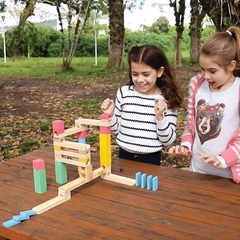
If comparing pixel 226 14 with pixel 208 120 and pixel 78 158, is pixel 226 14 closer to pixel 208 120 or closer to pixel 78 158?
pixel 208 120

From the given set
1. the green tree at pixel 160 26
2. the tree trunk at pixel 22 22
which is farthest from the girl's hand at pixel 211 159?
the green tree at pixel 160 26

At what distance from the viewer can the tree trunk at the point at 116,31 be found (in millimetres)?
12977

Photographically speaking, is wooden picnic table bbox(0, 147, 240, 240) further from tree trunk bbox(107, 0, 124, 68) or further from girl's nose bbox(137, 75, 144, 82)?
tree trunk bbox(107, 0, 124, 68)

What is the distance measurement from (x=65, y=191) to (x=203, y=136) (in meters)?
0.88

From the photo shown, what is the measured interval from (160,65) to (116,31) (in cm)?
1117

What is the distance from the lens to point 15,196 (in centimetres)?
189

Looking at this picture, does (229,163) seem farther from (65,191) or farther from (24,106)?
(24,106)

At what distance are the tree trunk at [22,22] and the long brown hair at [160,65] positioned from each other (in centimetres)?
1759

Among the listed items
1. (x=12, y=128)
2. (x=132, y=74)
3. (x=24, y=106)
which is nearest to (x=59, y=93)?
(x=24, y=106)

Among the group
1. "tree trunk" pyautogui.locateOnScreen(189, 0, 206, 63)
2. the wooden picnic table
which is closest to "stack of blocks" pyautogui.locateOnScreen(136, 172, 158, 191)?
the wooden picnic table

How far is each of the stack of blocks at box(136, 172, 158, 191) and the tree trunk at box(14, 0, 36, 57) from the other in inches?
716

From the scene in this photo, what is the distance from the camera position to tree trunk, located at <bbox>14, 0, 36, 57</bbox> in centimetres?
1888

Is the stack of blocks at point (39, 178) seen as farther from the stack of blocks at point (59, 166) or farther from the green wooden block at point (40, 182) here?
the stack of blocks at point (59, 166)

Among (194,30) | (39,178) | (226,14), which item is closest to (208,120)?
→ (39,178)
